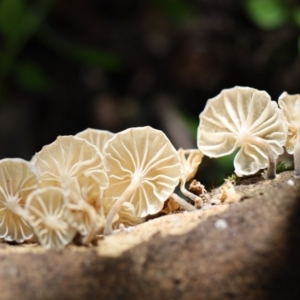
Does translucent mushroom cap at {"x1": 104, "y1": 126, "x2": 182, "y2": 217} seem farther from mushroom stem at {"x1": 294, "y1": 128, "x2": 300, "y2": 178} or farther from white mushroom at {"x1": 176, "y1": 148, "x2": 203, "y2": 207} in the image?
mushroom stem at {"x1": 294, "y1": 128, "x2": 300, "y2": 178}

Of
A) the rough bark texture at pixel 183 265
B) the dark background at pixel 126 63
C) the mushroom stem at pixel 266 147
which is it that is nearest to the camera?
the rough bark texture at pixel 183 265

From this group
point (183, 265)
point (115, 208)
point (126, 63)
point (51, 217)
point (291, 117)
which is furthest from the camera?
point (126, 63)

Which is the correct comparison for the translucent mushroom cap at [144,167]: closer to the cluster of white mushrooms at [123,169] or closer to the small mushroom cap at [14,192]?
the cluster of white mushrooms at [123,169]

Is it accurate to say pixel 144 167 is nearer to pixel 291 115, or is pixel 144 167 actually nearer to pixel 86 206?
pixel 86 206

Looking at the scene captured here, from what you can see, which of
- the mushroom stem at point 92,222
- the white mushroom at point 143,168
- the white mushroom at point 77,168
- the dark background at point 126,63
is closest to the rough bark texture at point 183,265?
the mushroom stem at point 92,222

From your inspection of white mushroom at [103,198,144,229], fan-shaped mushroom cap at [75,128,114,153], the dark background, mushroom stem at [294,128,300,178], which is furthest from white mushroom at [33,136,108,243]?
the dark background

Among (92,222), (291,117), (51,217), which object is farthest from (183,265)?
(291,117)
